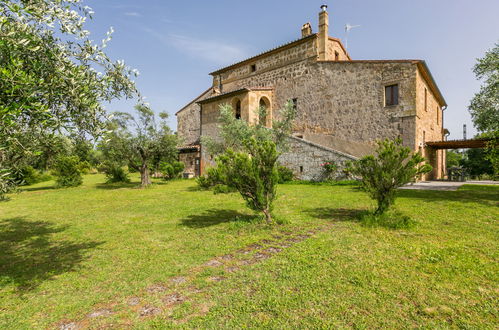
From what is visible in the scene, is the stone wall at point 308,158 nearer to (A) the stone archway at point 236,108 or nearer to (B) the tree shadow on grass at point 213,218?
(A) the stone archway at point 236,108

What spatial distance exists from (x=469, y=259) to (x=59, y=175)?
25.8 m

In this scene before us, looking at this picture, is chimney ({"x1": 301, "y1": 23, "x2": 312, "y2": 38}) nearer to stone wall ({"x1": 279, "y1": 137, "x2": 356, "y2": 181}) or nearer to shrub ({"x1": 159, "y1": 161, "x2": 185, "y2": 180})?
stone wall ({"x1": 279, "y1": 137, "x2": 356, "y2": 181})

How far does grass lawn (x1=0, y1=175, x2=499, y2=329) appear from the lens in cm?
300

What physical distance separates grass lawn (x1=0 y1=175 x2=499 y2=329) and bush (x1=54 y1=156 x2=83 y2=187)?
1469 cm

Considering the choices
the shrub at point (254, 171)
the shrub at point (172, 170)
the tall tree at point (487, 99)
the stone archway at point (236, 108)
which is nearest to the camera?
the shrub at point (254, 171)

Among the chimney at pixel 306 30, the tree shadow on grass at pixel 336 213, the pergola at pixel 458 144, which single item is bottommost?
the tree shadow on grass at pixel 336 213

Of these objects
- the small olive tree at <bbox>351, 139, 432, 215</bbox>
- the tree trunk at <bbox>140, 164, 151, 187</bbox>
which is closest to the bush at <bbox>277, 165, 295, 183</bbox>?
the tree trunk at <bbox>140, 164, 151, 187</bbox>

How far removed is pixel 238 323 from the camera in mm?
2842

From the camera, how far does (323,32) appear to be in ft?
66.4

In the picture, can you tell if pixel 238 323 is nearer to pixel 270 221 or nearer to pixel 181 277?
pixel 181 277

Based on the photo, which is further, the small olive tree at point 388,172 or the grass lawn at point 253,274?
the small olive tree at point 388,172

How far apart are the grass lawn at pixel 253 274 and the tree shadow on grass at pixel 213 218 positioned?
0.11m

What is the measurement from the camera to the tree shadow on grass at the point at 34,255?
4273 millimetres

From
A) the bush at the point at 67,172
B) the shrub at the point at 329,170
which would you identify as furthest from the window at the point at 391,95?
the bush at the point at 67,172
